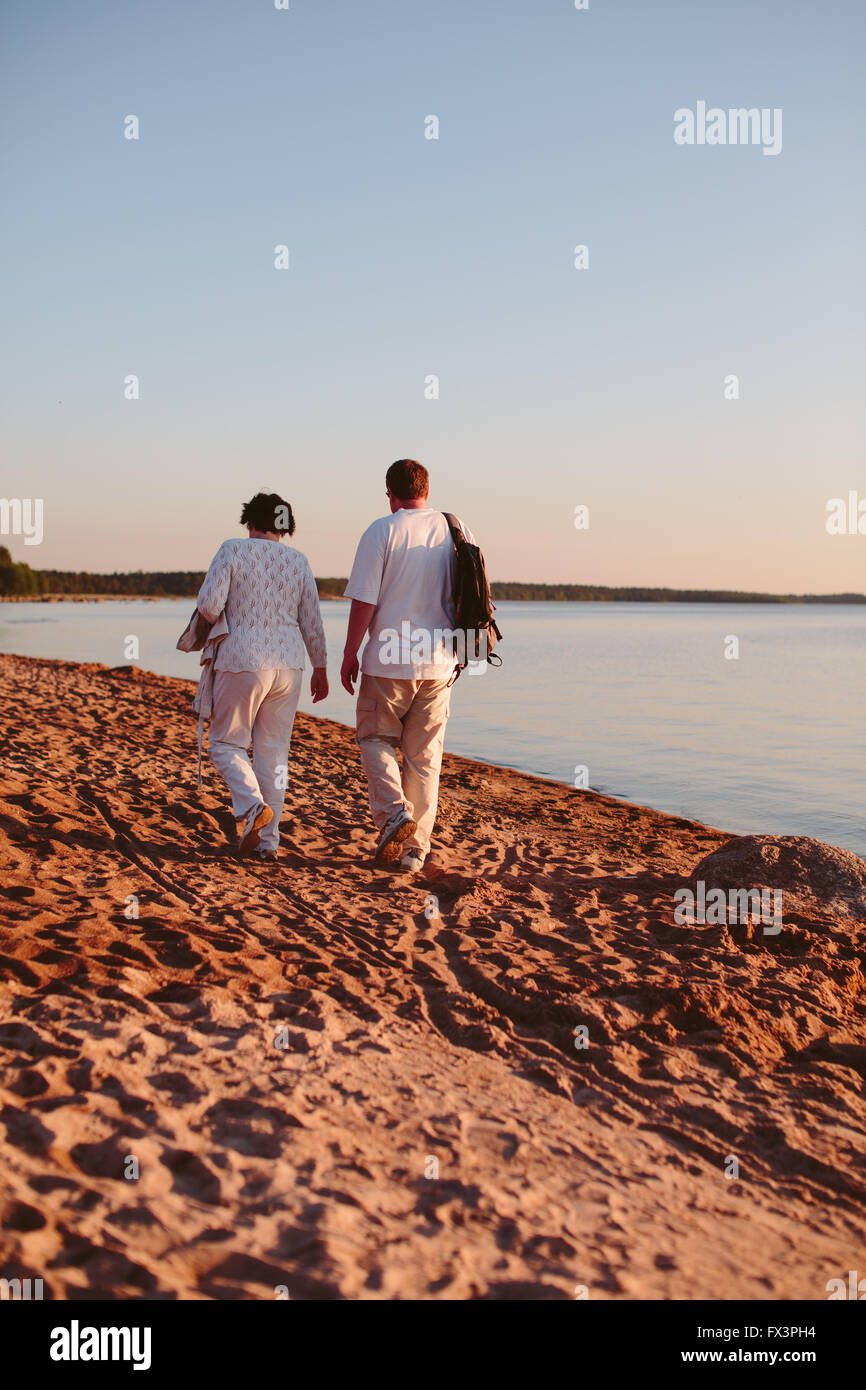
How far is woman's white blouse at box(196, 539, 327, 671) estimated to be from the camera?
5.51 m

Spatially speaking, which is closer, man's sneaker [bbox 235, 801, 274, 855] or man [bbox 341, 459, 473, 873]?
man [bbox 341, 459, 473, 873]

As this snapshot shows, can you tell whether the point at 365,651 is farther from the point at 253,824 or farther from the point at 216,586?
the point at 253,824

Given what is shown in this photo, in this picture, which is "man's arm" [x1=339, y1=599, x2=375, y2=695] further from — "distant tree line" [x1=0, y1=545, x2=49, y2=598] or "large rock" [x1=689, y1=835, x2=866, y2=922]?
"distant tree line" [x1=0, y1=545, x2=49, y2=598]

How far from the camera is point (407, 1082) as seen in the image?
123 inches

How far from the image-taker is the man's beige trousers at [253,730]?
557 cm

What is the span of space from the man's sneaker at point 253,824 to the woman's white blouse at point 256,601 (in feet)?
2.72

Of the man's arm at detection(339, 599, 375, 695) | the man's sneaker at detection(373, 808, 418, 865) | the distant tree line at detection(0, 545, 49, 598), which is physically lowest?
the man's sneaker at detection(373, 808, 418, 865)

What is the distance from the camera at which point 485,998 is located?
393 centimetres

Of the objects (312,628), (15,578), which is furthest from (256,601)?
(15,578)

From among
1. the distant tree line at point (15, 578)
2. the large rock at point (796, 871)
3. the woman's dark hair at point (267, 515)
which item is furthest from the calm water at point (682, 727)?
the distant tree line at point (15, 578)

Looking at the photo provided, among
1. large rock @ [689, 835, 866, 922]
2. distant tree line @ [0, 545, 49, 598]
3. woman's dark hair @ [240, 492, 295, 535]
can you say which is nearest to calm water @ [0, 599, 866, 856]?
large rock @ [689, 835, 866, 922]

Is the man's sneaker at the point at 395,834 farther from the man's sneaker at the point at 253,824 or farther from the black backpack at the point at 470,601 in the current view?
the black backpack at the point at 470,601

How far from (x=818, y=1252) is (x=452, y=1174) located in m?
0.97
